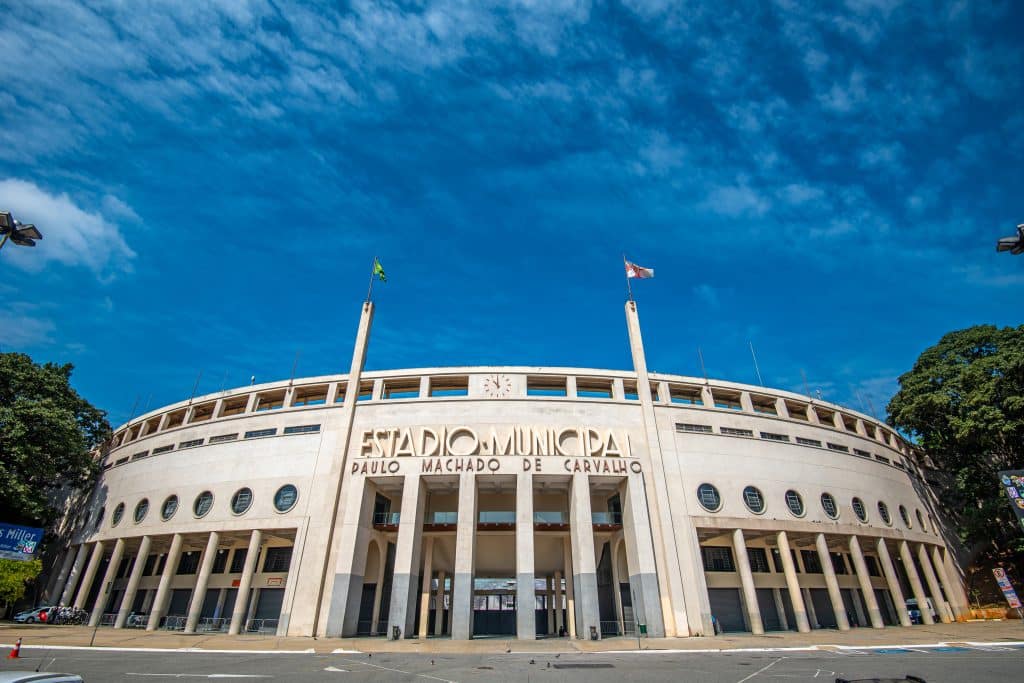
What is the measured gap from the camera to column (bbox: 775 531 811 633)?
114 ft

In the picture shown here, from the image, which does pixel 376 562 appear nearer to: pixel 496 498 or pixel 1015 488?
pixel 496 498

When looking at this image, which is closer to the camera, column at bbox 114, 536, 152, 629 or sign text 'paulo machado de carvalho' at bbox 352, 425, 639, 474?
sign text 'paulo machado de carvalho' at bbox 352, 425, 639, 474

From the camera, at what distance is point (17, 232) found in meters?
16.7

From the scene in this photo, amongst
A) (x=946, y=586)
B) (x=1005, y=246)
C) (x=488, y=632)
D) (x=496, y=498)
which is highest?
(x=1005, y=246)

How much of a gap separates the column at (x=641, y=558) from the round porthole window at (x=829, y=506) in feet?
55.7

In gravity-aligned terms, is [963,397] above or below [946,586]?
above

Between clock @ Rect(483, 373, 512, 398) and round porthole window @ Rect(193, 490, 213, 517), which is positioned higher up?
clock @ Rect(483, 373, 512, 398)

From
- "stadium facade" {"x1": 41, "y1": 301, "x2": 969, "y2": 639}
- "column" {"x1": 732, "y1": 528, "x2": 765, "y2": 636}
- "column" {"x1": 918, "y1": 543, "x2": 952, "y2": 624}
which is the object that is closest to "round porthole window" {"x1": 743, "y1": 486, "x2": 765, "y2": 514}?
"stadium facade" {"x1": 41, "y1": 301, "x2": 969, "y2": 639}

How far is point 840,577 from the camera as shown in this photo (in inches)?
1698

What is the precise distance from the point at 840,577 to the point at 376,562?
42040 mm

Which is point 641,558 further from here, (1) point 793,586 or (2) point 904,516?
(2) point 904,516

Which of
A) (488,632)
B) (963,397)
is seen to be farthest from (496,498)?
(963,397)

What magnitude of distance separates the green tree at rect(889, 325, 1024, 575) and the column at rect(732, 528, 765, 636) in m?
21.4

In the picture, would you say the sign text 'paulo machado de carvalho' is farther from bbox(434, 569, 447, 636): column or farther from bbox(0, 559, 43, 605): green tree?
bbox(0, 559, 43, 605): green tree
